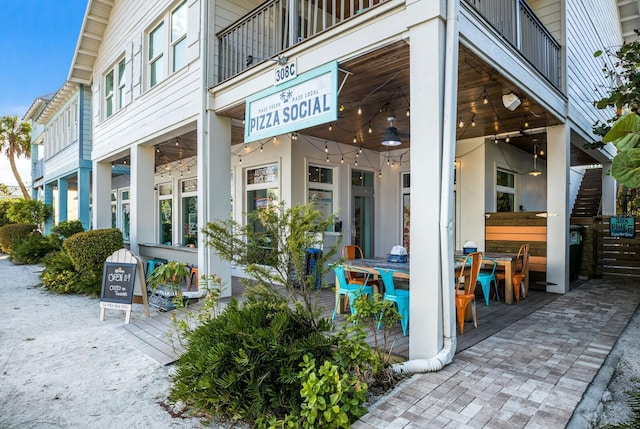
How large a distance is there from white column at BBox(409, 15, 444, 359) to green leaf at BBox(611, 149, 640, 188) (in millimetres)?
1518

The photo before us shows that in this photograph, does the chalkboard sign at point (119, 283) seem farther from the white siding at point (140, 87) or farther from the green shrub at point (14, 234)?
the green shrub at point (14, 234)

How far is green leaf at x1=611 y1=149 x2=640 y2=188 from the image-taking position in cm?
163

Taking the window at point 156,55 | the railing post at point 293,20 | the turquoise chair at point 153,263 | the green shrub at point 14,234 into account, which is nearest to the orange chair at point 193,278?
the turquoise chair at point 153,263

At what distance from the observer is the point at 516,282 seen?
5.87m

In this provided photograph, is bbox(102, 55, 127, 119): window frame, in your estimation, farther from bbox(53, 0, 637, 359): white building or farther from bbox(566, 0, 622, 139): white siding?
bbox(566, 0, 622, 139): white siding

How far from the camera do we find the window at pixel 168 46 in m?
6.99

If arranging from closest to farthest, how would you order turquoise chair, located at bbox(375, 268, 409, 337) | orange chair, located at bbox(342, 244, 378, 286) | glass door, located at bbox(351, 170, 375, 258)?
turquoise chair, located at bbox(375, 268, 409, 337)
orange chair, located at bbox(342, 244, 378, 286)
glass door, located at bbox(351, 170, 375, 258)

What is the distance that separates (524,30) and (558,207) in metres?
2.95

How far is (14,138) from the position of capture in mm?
24328

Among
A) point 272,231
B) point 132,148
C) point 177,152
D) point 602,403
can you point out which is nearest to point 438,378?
point 602,403

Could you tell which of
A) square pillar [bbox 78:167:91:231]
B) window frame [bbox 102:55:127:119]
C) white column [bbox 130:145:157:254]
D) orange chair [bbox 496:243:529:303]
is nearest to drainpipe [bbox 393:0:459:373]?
orange chair [bbox 496:243:529:303]

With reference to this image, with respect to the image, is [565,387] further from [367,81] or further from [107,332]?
[107,332]

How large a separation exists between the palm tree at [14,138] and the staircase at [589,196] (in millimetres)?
28854

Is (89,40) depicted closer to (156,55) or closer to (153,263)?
(156,55)
